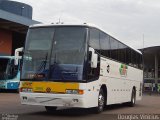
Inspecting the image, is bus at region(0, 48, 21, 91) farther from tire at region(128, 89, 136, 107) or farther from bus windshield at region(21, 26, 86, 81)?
bus windshield at region(21, 26, 86, 81)

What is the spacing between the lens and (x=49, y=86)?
1423 cm

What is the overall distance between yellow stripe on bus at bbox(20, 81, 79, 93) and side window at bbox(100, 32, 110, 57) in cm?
282

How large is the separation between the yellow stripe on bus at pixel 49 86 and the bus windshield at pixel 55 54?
0.17 m

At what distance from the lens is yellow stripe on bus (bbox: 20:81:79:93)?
1405cm

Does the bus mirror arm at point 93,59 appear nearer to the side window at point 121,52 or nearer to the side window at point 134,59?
the side window at point 121,52

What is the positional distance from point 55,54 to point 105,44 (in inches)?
121

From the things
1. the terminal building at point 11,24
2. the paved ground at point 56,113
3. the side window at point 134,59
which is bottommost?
the paved ground at point 56,113

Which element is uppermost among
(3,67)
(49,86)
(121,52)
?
(121,52)

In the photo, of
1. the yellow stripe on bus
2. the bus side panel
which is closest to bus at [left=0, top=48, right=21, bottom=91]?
the bus side panel

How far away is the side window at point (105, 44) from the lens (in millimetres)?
16430

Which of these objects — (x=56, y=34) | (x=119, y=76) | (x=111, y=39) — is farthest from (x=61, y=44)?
(x=119, y=76)

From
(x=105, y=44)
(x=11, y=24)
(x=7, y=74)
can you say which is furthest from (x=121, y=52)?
(x=11, y=24)

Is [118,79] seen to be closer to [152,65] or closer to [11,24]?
[11,24]

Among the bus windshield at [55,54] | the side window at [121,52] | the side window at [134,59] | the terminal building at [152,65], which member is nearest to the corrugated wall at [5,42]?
the terminal building at [152,65]
